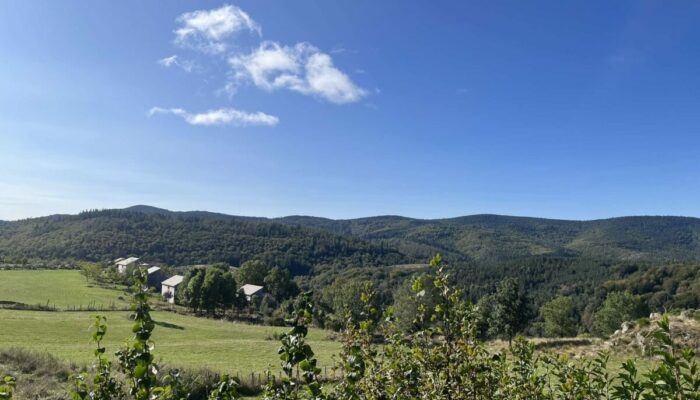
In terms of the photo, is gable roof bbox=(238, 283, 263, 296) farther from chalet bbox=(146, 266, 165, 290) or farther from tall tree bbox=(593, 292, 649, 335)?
tall tree bbox=(593, 292, 649, 335)

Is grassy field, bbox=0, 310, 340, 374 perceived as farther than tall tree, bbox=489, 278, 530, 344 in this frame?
No

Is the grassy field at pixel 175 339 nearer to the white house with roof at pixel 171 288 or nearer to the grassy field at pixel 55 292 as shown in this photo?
the grassy field at pixel 55 292

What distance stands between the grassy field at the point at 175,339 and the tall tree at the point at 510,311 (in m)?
22.2

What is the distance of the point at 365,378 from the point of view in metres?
6.62

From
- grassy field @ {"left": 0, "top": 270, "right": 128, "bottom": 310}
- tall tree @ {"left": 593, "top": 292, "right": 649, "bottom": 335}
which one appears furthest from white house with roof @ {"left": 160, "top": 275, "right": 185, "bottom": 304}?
tall tree @ {"left": 593, "top": 292, "right": 649, "bottom": 335}

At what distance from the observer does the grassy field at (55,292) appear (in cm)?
8025

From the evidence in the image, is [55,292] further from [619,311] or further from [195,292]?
[619,311]

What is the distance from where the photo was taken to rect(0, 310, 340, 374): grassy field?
40312mm

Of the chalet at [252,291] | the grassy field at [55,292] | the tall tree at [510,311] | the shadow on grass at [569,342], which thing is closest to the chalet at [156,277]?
the grassy field at [55,292]

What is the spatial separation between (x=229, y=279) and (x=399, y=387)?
286 feet

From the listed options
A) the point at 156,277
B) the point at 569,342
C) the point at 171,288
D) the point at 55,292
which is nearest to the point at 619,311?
the point at 569,342

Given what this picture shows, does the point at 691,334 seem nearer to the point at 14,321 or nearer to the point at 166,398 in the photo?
the point at 166,398

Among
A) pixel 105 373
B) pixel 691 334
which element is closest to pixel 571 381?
pixel 105 373

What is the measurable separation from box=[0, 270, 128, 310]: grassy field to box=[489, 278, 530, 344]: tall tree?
219ft
